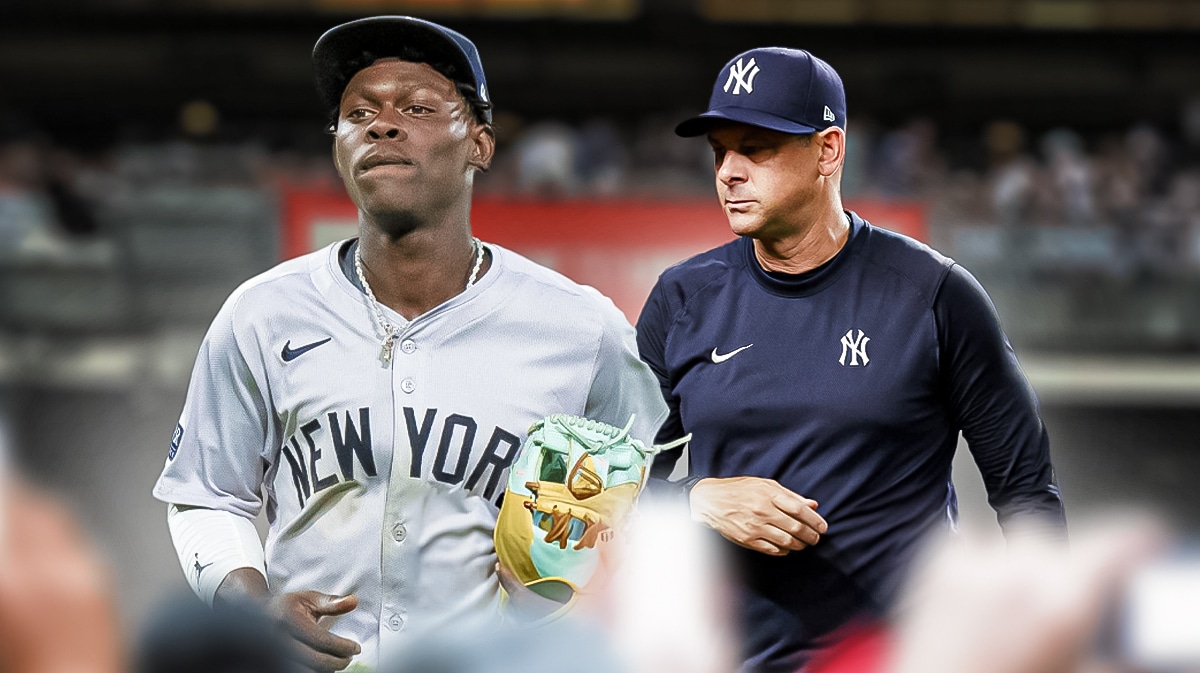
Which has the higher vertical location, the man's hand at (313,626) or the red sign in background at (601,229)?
the red sign in background at (601,229)

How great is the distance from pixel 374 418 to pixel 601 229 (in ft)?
21.0

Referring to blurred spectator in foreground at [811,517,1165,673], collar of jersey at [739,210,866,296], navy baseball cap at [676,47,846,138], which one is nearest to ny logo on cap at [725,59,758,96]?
navy baseball cap at [676,47,846,138]

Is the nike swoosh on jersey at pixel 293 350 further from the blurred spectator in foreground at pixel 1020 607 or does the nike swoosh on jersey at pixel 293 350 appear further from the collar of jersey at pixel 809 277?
the blurred spectator in foreground at pixel 1020 607

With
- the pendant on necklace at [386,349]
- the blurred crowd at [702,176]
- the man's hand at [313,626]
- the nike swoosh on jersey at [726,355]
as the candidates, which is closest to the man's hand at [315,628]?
the man's hand at [313,626]

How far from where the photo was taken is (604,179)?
13148mm

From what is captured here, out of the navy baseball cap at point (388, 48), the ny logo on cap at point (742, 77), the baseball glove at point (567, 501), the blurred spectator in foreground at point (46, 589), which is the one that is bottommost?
the baseball glove at point (567, 501)

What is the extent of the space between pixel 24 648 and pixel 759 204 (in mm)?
2122

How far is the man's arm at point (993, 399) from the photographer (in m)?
2.64

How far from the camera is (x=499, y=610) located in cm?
224

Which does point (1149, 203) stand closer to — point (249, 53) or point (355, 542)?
point (355, 542)

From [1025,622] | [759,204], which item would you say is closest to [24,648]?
[1025,622]

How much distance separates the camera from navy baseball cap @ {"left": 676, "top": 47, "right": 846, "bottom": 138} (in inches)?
104

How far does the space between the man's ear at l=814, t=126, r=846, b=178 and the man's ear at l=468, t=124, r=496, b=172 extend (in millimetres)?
644

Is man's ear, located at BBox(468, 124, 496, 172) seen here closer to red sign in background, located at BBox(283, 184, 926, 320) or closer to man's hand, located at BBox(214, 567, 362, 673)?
man's hand, located at BBox(214, 567, 362, 673)
